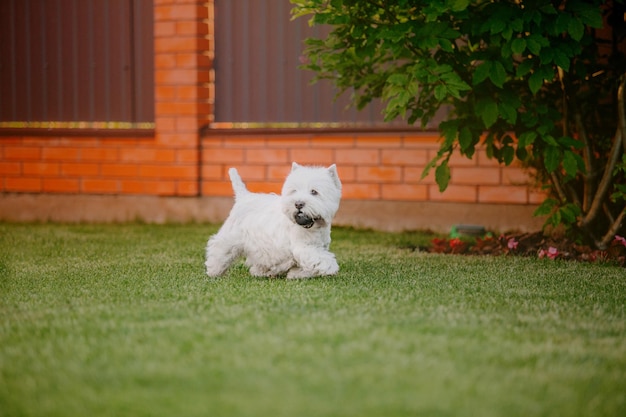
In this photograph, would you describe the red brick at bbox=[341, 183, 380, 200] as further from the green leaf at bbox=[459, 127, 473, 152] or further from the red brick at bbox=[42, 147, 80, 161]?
the red brick at bbox=[42, 147, 80, 161]

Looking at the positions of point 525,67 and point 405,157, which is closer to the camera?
point 525,67

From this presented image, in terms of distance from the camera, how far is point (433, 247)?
678cm

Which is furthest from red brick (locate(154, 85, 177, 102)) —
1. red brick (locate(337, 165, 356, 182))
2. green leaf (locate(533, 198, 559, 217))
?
green leaf (locate(533, 198, 559, 217))

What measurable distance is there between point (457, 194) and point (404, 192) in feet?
1.55

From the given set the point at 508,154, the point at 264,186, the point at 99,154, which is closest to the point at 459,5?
the point at 508,154

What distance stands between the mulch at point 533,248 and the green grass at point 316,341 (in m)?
0.49

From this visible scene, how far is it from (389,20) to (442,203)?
234 centimetres

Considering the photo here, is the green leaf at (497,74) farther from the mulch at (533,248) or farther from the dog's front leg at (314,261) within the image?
the dog's front leg at (314,261)

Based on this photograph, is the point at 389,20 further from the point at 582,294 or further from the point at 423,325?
the point at 423,325

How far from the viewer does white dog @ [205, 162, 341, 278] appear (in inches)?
194

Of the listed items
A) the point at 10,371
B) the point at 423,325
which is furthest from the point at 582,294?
the point at 10,371

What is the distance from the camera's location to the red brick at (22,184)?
9297 mm

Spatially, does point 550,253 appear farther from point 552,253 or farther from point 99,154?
point 99,154

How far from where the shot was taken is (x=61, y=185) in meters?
9.23
